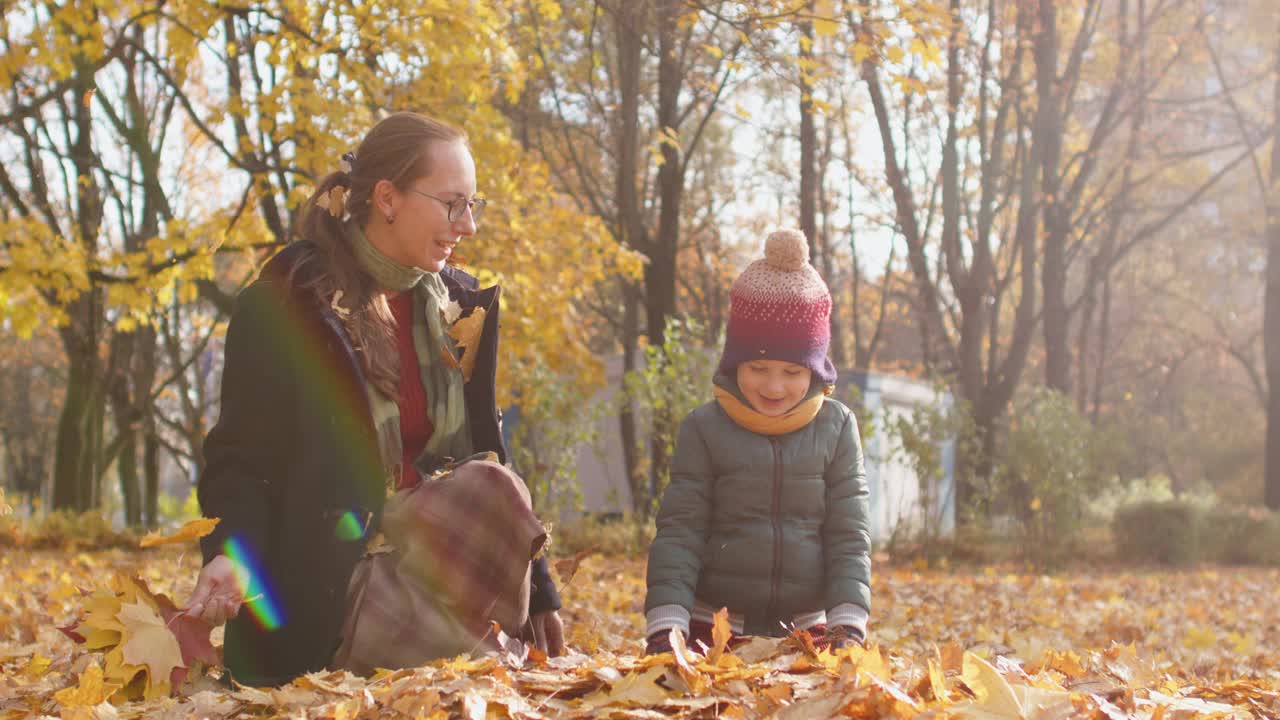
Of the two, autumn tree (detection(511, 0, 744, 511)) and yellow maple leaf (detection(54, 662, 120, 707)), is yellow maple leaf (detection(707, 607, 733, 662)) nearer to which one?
yellow maple leaf (detection(54, 662, 120, 707))

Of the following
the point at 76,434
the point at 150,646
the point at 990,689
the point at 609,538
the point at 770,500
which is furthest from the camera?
the point at 76,434

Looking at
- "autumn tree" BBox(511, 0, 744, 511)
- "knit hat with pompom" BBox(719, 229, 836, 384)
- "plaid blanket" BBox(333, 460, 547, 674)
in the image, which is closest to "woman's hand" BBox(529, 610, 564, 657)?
"plaid blanket" BBox(333, 460, 547, 674)

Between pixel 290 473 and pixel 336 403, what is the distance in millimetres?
212

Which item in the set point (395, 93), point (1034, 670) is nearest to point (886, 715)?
point (1034, 670)

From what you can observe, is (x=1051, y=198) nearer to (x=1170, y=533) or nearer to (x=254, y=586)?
(x=1170, y=533)

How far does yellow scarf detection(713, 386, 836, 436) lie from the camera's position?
3174mm

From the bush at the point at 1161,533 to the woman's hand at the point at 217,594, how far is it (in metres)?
13.2

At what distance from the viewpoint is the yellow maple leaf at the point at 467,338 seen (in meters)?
3.01

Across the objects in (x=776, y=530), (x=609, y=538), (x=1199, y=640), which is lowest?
(x=1199, y=640)

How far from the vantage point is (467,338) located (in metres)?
3.02

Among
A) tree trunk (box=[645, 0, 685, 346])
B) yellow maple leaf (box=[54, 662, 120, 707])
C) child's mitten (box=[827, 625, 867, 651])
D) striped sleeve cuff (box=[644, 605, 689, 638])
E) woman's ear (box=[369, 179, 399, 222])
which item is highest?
tree trunk (box=[645, 0, 685, 346])

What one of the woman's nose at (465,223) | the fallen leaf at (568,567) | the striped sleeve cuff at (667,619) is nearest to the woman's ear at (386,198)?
the woman's nose at (465,223)

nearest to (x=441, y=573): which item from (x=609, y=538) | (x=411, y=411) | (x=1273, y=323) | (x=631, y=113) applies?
Answer: (x=411, y=411)

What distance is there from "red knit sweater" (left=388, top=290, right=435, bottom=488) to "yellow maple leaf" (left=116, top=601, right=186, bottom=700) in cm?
61
